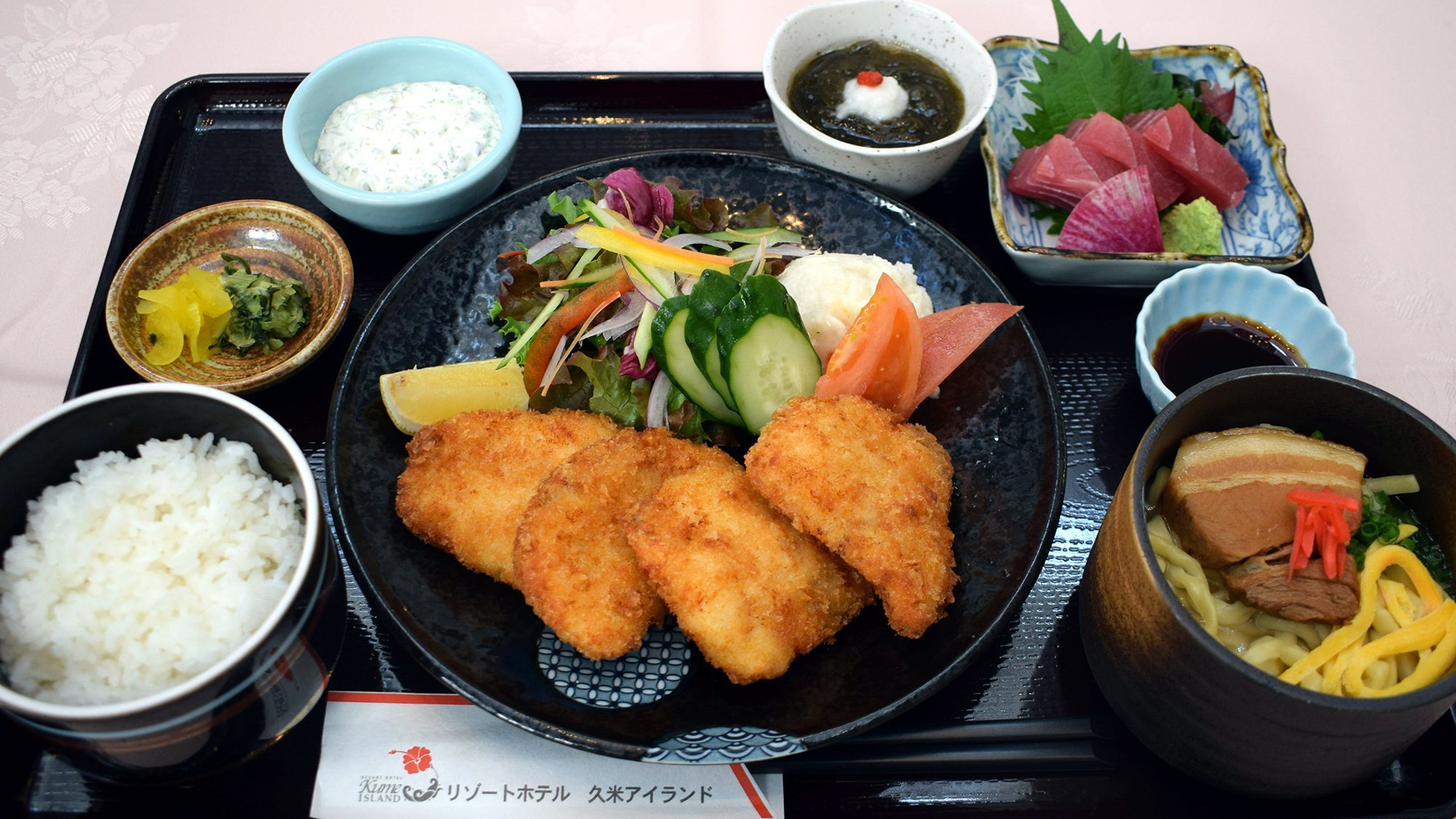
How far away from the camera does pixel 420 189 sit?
2.88 meters

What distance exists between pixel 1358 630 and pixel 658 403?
1743 mm

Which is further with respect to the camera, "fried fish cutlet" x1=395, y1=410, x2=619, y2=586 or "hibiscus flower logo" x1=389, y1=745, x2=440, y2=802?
"fried fish cutlet" x1=395, y1=410, x2=619, y2=586

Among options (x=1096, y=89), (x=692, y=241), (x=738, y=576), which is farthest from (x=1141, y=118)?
(x=738, y=576)

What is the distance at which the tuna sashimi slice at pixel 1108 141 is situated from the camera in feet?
9.66

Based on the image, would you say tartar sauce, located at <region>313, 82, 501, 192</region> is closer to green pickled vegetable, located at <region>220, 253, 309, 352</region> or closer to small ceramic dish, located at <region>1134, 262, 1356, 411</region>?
green pickled vegetable, located at <region>220, 253, 309, 352</region>

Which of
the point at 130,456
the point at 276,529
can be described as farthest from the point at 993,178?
the point at 130,456

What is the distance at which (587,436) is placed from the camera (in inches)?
95.9

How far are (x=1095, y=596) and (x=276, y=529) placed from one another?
1.82 meters

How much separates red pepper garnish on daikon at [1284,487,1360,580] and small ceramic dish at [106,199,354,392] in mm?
2429

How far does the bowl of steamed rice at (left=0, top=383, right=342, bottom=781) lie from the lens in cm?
174

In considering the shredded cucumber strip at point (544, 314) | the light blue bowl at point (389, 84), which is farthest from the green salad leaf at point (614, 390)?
the light blue bowl at point (389, 84)

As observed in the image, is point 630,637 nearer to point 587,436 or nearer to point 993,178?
point 587,436

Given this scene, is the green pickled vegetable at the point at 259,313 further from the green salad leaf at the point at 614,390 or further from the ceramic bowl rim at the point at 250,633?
the green salad leaf at the point at 614,390

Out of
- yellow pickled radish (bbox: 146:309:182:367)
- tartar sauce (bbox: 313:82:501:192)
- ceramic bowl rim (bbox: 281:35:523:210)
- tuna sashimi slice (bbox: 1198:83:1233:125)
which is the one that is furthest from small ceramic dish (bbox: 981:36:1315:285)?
yellow pickled radish (bbox: 146:309:182:367)
